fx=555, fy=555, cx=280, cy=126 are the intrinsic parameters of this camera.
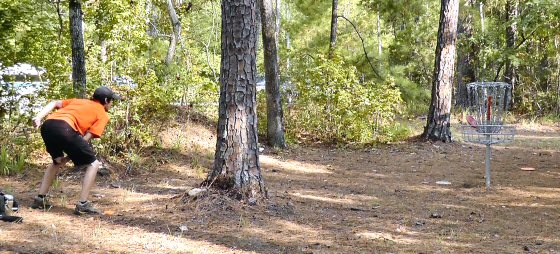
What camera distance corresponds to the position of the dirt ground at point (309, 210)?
16.6ft

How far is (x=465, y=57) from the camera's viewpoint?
23125 mm

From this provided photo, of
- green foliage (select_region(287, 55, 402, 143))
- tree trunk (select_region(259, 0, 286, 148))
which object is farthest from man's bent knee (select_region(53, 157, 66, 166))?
green foliage (select_region(287, 55, 402, 143))

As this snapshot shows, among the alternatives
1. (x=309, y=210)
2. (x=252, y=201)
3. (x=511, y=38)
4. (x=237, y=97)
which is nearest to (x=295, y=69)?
(x=309, y=210)

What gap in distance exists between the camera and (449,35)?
1223cm

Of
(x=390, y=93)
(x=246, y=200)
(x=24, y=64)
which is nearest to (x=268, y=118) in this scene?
(x=390, y=93)

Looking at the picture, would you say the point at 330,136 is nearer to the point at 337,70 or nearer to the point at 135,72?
the point at 337,70

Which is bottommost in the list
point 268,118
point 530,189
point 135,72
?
point 530,189

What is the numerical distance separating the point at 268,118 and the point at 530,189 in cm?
549

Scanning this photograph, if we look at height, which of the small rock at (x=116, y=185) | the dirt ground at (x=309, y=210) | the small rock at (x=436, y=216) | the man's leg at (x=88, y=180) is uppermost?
the man's leg at (x=88, y=180)

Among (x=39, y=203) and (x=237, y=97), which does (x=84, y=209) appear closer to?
(x=39, y=203)

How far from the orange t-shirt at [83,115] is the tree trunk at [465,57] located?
16303 mm

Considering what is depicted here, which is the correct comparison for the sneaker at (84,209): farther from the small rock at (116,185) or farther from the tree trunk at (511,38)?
the tree trunk at (511,38)

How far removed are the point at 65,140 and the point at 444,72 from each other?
898cm

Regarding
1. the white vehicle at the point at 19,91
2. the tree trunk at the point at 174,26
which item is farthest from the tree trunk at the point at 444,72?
the white vehicle at the point at 19,91
